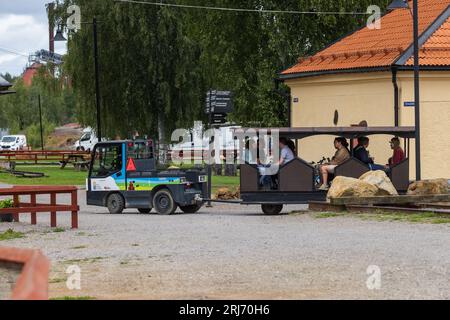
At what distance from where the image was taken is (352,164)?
91.6 ft

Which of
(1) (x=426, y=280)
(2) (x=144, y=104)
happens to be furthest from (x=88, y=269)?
(2) (x=144, y=104)

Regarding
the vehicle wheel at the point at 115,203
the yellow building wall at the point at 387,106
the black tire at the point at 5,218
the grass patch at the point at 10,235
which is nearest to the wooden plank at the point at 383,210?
the vehicle wheel at the point at 115,203

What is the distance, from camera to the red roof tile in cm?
3647

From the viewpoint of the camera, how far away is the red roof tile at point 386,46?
120ft

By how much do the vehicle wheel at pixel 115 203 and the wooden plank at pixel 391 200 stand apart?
6.20 metres

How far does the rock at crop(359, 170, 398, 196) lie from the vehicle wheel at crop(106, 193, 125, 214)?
648 cm

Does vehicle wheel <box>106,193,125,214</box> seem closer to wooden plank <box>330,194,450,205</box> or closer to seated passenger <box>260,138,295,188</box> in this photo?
seated passenger <box>260,138,295,188</box>

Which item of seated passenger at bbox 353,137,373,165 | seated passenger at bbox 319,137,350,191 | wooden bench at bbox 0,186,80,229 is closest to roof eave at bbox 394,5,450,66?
seated passenger at bbox 353,137,373,165

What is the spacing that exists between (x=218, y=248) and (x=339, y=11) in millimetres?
27346

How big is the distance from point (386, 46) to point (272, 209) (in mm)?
11534

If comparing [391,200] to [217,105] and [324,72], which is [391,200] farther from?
[324,72]

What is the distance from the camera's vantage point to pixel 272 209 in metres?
28.0

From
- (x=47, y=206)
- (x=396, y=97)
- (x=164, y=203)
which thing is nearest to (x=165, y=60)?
(x=396, y=97)
